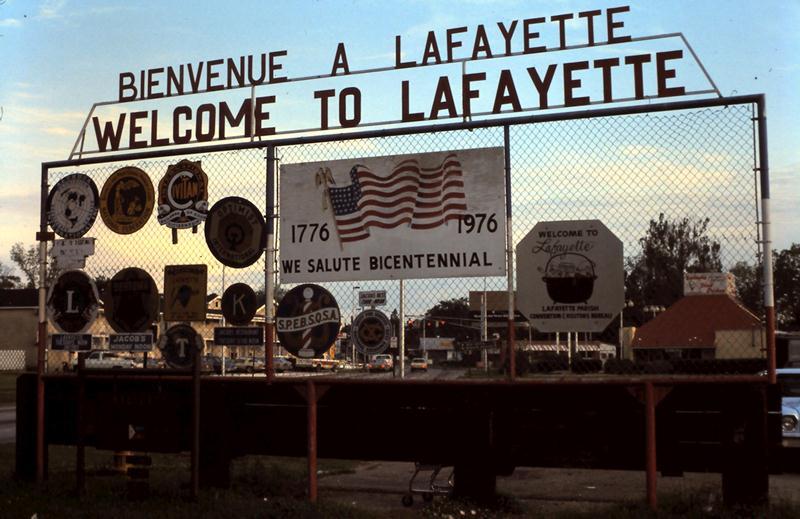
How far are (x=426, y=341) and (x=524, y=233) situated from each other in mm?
1772

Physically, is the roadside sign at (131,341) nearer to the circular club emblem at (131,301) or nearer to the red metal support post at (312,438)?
the circular club emblem at (131,301)

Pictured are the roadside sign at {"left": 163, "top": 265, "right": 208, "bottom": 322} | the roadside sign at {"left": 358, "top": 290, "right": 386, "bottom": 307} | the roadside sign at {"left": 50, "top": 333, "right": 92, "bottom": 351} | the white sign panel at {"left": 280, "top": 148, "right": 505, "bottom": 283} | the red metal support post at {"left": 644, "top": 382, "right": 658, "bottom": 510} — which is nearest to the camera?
the red metal support post at {"left": 644, "top": 382, "right": 658, "bottom": 510}

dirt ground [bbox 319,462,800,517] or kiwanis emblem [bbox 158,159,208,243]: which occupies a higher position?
kiwanis emblem [bbox 158,159,208,243]

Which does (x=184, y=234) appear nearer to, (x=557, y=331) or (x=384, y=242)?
(x=384, y=242)

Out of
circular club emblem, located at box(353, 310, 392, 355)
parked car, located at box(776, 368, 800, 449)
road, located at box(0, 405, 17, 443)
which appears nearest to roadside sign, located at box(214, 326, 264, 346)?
circular club emblem, located at box(353, 310, 392, 355)

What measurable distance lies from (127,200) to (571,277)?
214 inches

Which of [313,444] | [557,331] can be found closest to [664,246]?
[557,331]

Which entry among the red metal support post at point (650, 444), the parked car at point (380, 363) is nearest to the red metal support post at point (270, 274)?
the parked car at point (380, 363)

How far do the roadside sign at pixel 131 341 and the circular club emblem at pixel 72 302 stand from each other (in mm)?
544

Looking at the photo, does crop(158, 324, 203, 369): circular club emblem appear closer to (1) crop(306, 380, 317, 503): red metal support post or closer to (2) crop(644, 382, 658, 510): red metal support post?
(1) crop(306, 380, 317, 503): red metal support post

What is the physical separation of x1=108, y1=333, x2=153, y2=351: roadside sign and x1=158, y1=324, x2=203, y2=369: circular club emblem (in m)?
0.14

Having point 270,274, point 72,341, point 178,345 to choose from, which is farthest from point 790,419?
point 72,341

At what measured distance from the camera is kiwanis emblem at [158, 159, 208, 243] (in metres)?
10.9

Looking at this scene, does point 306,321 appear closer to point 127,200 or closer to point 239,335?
point 239,335
